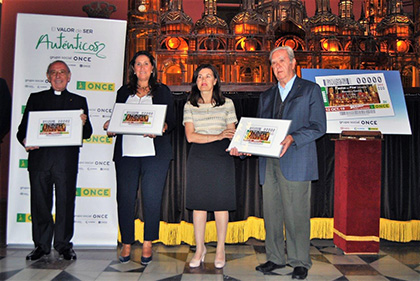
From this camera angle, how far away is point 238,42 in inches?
165

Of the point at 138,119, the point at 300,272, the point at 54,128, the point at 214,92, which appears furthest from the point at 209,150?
the point at 54,128

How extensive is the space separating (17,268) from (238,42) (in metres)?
2.91

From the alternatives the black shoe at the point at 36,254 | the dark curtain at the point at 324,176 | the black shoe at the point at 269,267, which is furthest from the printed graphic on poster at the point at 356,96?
the black shoe at the point at 36,254

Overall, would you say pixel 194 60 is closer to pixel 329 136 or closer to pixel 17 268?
pixel 329 136

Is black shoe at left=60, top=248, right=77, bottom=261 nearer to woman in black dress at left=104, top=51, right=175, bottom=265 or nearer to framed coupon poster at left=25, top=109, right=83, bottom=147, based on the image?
woman in black dress at left=104, top=51, right=175, bottom=265

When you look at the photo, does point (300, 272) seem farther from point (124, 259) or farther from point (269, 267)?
point (124, 259)

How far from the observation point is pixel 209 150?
291 centimetres

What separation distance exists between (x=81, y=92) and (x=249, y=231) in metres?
2.05

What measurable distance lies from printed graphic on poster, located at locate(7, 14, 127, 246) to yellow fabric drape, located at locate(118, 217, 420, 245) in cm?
40

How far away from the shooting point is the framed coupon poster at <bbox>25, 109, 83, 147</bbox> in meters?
3.11

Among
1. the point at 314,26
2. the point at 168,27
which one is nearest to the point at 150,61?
the point at 168,27

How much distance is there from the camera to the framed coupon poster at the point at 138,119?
2.90 metres

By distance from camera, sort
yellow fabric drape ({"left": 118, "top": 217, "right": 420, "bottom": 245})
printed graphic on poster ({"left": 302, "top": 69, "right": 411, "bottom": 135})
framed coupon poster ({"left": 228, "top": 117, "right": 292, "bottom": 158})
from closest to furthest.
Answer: framed coupon poster ({"left": 228, "top": 117, "right": 292, "bottom": 158}), printed graphic on poster ({"left": 302, "top": 69, "right": 411, "bottom": 135}), yellow fabric drape ({"left": 118, "top": 217, "right": 420, "bottom": 245})

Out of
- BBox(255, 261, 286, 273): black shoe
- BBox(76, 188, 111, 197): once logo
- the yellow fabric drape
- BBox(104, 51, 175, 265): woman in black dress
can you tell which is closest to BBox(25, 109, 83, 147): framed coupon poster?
BBox(104, 51, 175, 265): woman in black dress
